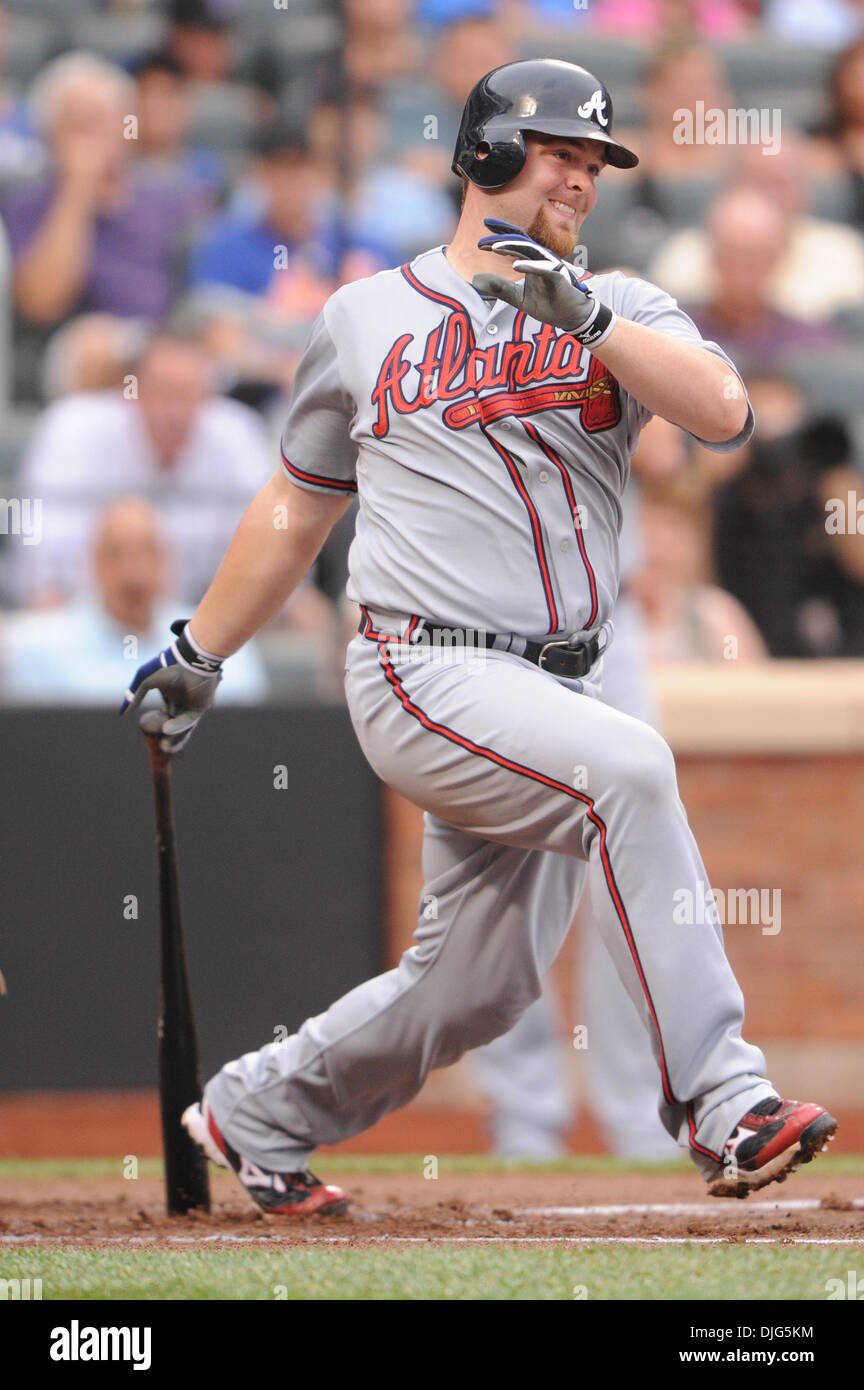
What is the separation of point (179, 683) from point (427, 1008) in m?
0.82

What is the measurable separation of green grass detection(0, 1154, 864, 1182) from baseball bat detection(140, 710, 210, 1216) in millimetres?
1257

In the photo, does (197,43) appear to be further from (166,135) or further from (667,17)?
(667,17)

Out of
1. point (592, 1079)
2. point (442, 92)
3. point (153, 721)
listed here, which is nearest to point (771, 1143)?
point (153, 721)

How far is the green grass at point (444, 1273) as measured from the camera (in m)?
2.87

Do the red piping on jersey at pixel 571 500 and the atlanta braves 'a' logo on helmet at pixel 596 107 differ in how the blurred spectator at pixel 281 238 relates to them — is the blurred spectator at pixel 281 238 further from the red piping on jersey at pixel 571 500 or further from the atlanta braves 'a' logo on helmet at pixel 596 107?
the red piping on jersey at pixel 571 500

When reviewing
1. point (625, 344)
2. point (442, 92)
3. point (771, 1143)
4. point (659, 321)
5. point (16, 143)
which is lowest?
point (771, 1143)

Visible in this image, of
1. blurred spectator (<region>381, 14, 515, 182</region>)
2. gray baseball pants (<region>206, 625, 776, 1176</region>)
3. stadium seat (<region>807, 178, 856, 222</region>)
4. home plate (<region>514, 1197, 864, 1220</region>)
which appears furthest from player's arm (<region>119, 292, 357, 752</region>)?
stadium seat (<region>807, 178, 856, 222</region>)

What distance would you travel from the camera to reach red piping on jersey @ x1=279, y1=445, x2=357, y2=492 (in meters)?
3.68

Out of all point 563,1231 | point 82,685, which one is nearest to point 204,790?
point 82,685

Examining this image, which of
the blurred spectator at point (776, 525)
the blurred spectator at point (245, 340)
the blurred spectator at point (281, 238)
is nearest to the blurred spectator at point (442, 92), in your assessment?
the blurred spectator at point (281, 238)

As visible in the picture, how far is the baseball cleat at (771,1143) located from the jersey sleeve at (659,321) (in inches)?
43.5

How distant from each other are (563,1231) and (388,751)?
96cm

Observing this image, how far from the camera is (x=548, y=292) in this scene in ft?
10.2
